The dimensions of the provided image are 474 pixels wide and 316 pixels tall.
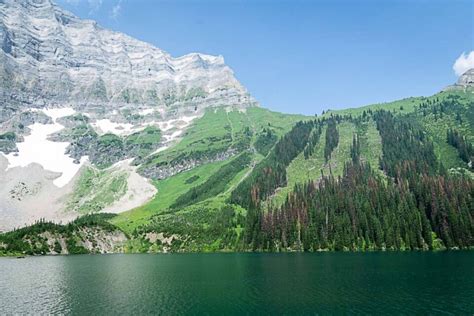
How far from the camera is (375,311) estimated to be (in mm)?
59156

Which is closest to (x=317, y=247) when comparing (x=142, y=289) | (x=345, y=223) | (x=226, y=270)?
(x=345, y=223)

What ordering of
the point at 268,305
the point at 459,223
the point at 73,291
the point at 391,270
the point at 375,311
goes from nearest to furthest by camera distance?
the point at 375,311
the point at 268,305
the point at 73,291
the point at 391,270
the point at 459,223

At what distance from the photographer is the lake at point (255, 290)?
207 ft

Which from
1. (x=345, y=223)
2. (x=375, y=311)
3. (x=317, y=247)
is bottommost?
(x=375, y=311)

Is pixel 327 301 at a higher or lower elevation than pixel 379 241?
lower

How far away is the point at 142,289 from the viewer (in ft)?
278

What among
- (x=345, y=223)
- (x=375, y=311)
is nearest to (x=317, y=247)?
(x=345, y=223)

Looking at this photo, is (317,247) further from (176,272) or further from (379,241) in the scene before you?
(176,272)

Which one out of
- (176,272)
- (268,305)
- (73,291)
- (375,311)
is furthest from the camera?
(176,272)

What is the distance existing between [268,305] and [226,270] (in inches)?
2075

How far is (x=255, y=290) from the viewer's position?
3086 inches

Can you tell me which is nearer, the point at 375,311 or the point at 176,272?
the point at 375,311

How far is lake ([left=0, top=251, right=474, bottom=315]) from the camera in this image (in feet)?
207

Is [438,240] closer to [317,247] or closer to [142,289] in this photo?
[317,247]
